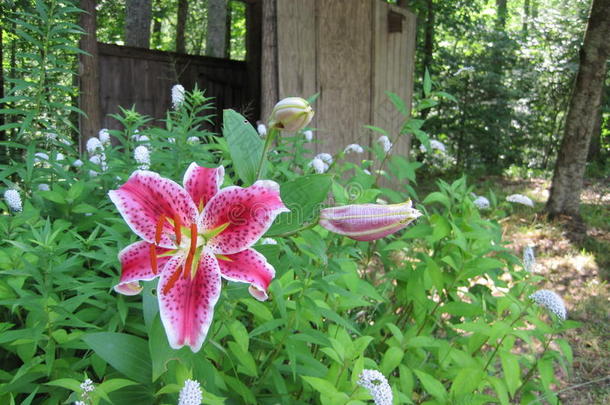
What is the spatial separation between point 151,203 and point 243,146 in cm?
18

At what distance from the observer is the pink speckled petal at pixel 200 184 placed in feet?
2.70

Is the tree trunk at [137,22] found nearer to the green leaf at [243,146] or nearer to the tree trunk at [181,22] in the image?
the tree trunk at [181,22]

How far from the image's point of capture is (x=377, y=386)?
39.8 inches

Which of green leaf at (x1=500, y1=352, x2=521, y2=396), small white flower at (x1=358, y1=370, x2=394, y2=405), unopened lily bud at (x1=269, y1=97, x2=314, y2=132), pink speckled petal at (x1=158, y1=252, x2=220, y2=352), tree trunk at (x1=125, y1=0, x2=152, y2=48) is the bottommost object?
green leaf at (x1=500, y1=352, x2=521, y2=396)

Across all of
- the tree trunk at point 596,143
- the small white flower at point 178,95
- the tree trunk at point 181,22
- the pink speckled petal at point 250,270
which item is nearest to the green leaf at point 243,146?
the pink speckled petal at point 250,270

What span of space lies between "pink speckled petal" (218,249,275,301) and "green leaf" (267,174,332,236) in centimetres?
5

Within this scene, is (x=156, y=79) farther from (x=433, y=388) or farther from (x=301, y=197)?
(x=301, y=197)

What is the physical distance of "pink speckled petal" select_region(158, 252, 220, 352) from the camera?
73cm

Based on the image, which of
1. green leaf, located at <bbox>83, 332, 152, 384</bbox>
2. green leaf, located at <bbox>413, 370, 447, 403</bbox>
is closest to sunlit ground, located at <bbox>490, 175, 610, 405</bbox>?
green leaf, located at <bbox>413, 370, 447, 403</bbox>

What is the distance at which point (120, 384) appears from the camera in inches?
35.9

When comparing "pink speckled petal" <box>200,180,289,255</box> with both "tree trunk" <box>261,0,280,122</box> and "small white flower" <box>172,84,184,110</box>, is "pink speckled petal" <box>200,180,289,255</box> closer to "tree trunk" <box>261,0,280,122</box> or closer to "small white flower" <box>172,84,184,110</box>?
"small white flower" <box>172,84,184,110</box>

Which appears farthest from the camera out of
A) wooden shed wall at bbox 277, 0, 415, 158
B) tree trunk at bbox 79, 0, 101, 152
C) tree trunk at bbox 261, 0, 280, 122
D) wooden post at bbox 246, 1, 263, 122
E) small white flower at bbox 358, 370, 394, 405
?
wooden post at bbox 246, 1, 263, 122

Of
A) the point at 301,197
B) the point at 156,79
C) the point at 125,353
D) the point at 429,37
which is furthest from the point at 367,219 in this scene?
the point at 429,37

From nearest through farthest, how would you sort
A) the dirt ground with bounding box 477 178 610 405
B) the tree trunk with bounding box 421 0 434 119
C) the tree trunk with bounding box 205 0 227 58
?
the dirt ground with bounding box 477 178 610 405
the tree trunk with bounding box 205 0 227 58
the tree trunk with bounding box 421 0 434 119
